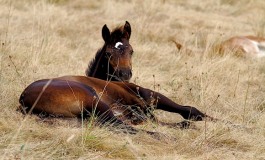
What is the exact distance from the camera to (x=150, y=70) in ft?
26.6

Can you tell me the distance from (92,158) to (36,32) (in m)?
6.12

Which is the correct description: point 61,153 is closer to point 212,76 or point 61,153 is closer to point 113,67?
point 113,67

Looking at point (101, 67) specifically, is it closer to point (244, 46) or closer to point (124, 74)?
point (124, 74)

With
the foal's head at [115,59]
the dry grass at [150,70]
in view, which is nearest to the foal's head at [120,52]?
the foal's head at [115,59]

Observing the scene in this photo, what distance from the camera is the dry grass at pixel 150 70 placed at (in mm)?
4168

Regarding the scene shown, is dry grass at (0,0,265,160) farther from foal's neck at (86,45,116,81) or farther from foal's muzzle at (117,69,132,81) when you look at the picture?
foal's neck at (86,45,116,81)

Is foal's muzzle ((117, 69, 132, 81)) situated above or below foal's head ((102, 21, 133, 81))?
below

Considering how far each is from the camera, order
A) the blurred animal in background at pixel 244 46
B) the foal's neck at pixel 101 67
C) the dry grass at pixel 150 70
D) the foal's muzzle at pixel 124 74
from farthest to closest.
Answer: the blurred animal in background at pixel 244 46
the foal's neck at pixel 101 67
the foal's muzzle at pixel 124 74
the dry grass at pixel 150 70

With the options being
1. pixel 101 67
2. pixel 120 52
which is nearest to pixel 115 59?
pixel 120 52

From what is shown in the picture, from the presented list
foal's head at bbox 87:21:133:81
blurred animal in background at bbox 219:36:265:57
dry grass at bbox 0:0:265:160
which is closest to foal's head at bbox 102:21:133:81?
foal's head at bbox 87:21:133:81

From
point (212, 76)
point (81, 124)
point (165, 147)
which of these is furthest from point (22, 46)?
point (165, 147)

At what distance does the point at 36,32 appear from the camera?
31.5ft

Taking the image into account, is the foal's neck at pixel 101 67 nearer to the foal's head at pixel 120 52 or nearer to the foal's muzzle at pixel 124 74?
the foal's head at pixel 120 52

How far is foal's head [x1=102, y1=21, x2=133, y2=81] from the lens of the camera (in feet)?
19.8
